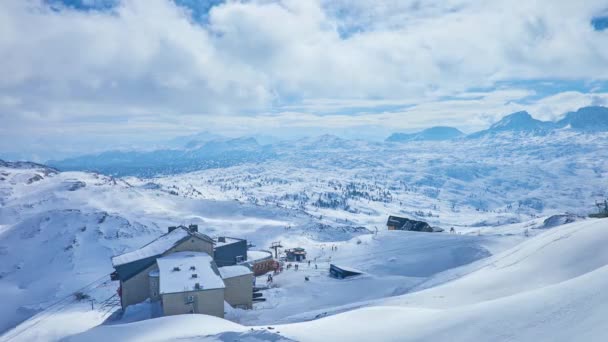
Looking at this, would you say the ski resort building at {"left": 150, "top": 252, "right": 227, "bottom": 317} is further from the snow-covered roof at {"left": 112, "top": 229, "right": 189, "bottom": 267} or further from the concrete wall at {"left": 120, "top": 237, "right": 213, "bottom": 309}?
the snow-covered roof at {"left": 112, "top": 229, "right": 189, "bottom": 267}

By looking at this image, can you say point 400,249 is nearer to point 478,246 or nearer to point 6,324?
point 478,246

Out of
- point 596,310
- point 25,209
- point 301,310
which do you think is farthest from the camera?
point 25,209

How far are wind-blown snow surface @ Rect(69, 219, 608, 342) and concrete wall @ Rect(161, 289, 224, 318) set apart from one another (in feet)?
21.5

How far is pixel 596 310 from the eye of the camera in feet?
44.3

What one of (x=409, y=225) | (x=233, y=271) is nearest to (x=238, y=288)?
(x=233, y=271)

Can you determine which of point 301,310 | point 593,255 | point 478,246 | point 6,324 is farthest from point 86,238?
point 593,255

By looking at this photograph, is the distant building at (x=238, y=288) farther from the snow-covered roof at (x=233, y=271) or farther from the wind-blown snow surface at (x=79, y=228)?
the wind-blown snow surface at (x=79, y=228)

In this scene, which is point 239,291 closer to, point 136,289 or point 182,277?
point 182,277

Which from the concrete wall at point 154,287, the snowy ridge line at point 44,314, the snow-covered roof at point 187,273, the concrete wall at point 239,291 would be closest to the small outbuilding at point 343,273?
the concrete wall at point 239,291

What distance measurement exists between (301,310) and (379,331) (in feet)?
64.9

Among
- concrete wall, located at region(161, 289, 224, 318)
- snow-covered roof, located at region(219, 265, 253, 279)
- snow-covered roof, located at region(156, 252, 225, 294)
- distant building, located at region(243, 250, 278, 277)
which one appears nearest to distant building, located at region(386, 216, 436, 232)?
distant building, located at region(243, 250, 278, 277)

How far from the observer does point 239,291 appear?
4031 centimetres

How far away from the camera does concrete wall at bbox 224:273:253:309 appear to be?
3994cm

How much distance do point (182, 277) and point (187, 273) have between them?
848 millimetres
